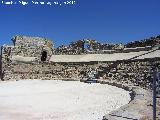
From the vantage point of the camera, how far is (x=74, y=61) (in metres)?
35.9

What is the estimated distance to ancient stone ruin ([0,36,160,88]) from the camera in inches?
1026

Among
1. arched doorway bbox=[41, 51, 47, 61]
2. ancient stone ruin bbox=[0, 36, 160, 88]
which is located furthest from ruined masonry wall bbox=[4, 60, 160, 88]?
arched doorway bbox=[41, 51, 47, 61]

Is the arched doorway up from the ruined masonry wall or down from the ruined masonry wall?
up

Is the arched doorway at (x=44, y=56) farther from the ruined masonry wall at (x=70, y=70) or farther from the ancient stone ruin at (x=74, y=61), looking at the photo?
the ruined masonry wall at (x=70, y=70)

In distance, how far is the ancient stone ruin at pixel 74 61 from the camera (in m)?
26.1

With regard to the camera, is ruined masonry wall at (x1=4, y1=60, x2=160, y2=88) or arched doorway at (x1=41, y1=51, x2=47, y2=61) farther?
arched doorway at (x1=41, y1=51, x2=47, y2=61)

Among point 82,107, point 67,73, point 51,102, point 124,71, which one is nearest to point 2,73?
point 67,73

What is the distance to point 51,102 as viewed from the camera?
14.6 meters

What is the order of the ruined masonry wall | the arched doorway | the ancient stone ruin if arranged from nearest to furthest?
the ruined masonry wall
the ancient stone ruin
the arched doorway

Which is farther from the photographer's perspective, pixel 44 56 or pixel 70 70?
pixel 44 56

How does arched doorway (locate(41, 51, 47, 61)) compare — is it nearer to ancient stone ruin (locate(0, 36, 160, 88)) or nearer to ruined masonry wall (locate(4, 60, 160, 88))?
ancient stone ruin (locate(0, 36, 160, 88))

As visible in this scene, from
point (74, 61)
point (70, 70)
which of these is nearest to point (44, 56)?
point (74, 61)

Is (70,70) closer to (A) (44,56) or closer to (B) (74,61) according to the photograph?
(B) (74,61)

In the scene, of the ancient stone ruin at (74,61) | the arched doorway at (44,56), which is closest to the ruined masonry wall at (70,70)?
the ancient stone ruin at (74,61)
